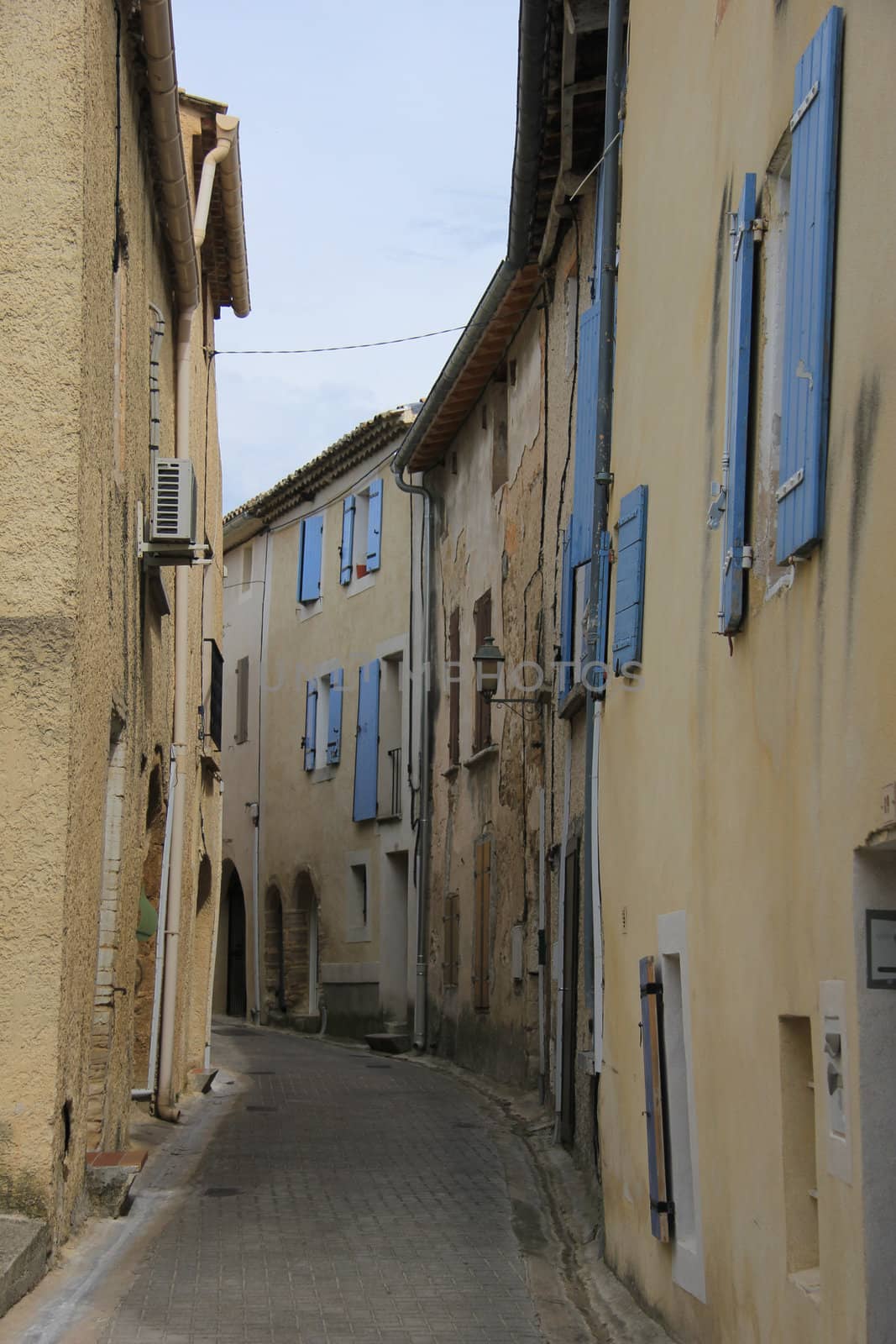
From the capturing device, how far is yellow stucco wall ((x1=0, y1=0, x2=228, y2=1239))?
7.46 m

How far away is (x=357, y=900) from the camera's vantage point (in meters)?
23.3

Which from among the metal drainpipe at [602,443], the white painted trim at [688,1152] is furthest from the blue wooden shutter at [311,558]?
the white painted trim at [688,1152]

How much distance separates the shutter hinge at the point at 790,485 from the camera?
5043 millimetres

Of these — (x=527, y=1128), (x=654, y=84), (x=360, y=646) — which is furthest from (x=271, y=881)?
(x=654, y=84)

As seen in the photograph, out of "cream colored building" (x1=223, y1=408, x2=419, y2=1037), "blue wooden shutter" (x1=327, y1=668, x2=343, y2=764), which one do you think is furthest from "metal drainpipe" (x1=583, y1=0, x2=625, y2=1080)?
"blue wooden shutter" (x1=327, y1=668, x2=343, y2=764)

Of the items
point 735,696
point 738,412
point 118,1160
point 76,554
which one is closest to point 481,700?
point 118,1160

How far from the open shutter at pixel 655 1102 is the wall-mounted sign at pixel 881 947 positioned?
9.51 ft

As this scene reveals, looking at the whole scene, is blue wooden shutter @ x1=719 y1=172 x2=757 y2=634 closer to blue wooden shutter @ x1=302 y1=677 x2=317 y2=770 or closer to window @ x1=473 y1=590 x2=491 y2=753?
window @ x1=473 y1=590 x2=491 y2=753

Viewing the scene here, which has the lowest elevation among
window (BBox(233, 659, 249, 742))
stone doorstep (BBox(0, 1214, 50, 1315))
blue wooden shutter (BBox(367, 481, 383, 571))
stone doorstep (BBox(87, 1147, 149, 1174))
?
stone doorstep (BBox(0, 1214, 50, 1315))

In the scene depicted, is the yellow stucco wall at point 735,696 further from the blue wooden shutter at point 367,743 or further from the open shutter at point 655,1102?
the blue wooden shutter at point 367,743

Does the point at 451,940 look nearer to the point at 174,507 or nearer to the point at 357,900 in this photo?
the point at 357,900

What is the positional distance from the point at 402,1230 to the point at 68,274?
5090mm

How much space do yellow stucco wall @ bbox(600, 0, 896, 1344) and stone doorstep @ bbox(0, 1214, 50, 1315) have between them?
256cm

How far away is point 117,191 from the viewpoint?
30.3 ft
